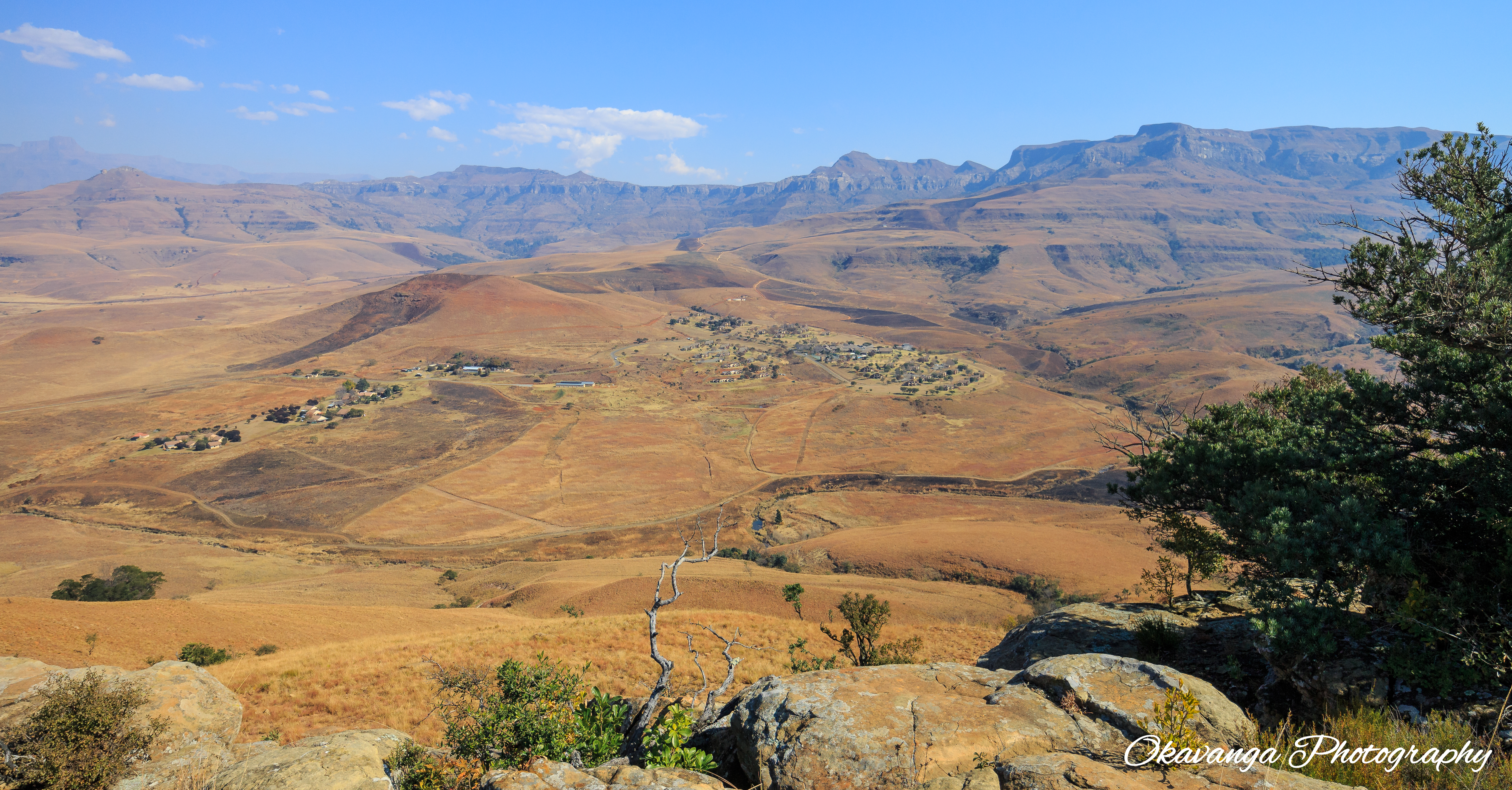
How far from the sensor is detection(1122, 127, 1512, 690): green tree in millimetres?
9094

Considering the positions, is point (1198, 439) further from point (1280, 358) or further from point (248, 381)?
point (1280, 358)

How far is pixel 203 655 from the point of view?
1952 centimetres

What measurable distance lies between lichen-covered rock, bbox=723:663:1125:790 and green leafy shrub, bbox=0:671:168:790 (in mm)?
7650

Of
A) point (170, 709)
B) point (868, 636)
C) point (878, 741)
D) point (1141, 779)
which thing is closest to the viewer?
point (1141, 779)

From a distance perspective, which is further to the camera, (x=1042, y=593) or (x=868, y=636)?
(x=1042, y=593)

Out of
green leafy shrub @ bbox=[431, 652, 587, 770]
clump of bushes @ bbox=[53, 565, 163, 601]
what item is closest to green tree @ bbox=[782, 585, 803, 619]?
green leafy shrub @ bbox=[431, 652, 587, 770]

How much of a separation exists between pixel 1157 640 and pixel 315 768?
13.7 meters

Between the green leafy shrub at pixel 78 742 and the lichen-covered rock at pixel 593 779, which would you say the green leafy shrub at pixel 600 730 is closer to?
the lichen-covered rock at pixel 593 779

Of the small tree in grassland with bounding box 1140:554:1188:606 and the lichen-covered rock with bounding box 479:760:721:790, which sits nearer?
the lichen-covered rock with bounding box 479:760:721:790

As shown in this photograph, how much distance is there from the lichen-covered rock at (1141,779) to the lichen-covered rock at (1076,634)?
22.8 feet

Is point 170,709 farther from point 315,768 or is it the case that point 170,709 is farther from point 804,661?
point 804,661

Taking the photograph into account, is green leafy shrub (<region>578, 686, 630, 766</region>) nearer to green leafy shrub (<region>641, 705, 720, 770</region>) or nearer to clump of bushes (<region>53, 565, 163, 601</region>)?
green leafy shrub (<region>641, 705, 720, 770</region>)

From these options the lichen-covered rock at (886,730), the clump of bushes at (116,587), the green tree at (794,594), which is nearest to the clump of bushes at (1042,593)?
the green tree at (794,594)

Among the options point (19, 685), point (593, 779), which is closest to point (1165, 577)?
point (593, 779)
